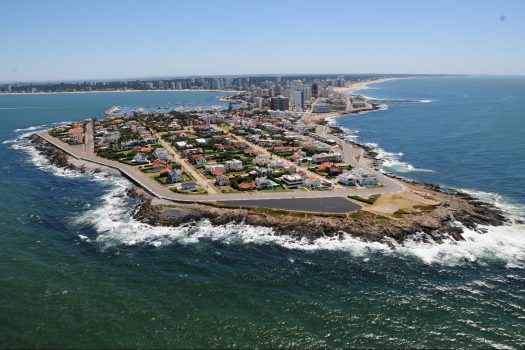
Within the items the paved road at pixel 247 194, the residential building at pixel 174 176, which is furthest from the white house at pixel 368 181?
the residential building at pixel 174 176

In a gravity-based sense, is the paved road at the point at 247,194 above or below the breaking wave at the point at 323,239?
above

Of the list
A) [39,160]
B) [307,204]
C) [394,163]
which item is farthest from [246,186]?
[39,160]

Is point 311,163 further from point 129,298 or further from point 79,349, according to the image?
point 79,349

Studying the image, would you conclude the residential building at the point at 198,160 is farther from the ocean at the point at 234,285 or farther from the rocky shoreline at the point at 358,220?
the rocky shoreline at the point at 358,220

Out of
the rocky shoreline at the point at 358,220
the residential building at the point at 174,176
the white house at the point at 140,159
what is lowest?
the rocky shoreline at the point at 358,220

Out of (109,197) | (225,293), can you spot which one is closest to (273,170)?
(109,197)

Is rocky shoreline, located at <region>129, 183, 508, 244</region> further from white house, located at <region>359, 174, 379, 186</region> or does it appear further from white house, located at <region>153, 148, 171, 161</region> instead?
white house, located at <region>153, 148, 171, 161</region>

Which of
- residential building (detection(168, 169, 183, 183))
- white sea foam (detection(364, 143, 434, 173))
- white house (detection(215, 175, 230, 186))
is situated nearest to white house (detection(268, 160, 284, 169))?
white house (detection(215, 175, 230, 186))
